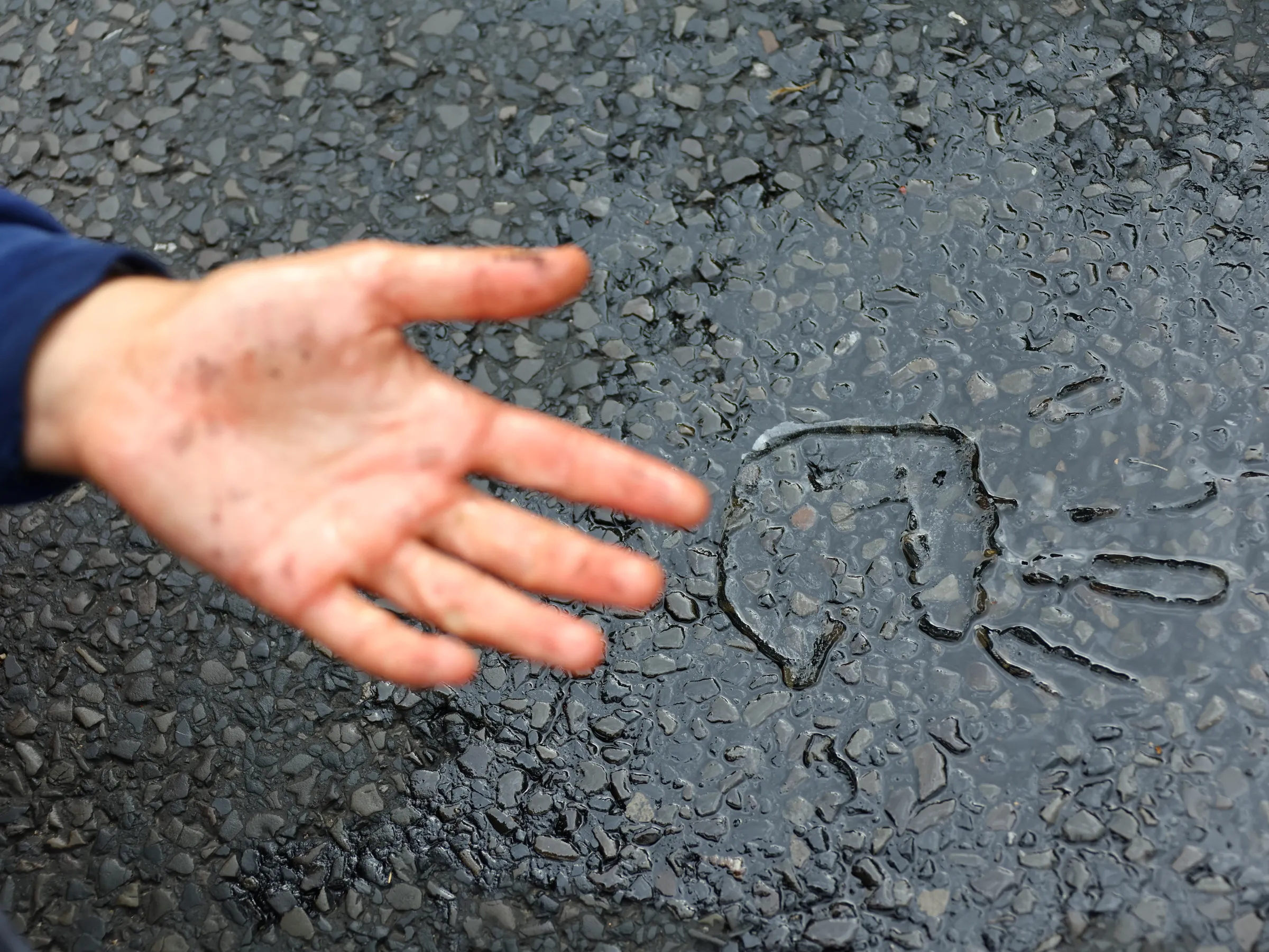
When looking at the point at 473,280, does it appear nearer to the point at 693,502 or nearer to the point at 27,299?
the point at 693,502

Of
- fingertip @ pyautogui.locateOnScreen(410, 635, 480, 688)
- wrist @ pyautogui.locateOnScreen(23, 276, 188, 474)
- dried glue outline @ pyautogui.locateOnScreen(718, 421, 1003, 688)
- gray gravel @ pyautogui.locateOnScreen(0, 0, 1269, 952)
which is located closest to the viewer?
fingertip @ pyautogui.locateOnScreen(410, 635, 480, 688)

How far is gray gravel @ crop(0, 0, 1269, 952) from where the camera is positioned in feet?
5.63

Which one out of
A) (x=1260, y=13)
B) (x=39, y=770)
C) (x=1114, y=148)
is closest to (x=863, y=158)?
(x=1114, y=148)

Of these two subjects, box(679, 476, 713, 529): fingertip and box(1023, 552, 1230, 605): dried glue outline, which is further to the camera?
box(1023, 552, 1230, 605): dried glue outline

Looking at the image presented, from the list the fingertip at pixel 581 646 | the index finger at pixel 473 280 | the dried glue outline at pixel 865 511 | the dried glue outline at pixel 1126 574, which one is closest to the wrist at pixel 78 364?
the index finger at pixel 473 280

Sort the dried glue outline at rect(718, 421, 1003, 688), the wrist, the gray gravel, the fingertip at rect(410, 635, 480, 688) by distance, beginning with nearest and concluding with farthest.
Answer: the fingertip at rect(410, 635, 480, 688)
the wrist
the gray gravel
the dried glue outline at rect(718, 421, 1003, 688)

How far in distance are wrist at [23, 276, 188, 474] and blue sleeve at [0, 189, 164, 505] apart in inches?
0.6

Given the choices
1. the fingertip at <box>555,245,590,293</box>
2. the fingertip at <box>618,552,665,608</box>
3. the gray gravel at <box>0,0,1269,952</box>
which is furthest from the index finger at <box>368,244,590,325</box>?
the gray gravel at <box>0,0,1269,952</box>

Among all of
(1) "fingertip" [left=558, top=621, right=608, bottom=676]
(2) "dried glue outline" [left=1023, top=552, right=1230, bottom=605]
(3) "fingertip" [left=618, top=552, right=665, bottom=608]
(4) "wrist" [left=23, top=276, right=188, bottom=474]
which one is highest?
(4) "wrist" [left=23, top=276, right=188, bottom=474]

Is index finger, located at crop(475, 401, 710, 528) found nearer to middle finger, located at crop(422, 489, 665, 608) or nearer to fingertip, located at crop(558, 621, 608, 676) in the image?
middle finger, located at crop(422, 489, 665, 608)

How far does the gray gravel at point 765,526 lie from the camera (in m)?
1.71

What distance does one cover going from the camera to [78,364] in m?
1.50

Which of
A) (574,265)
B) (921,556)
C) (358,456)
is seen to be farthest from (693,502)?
(921,556)

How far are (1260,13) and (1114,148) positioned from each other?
1.53 feet
